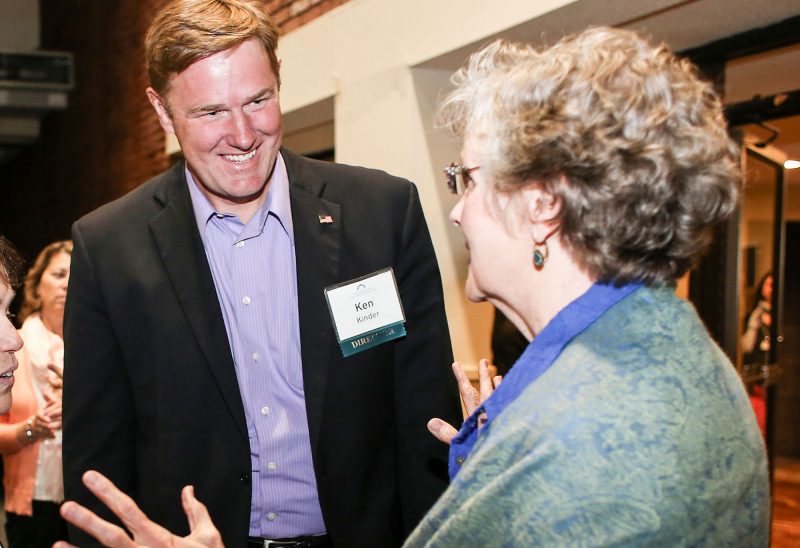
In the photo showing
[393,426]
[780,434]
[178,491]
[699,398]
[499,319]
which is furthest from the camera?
[780,434]

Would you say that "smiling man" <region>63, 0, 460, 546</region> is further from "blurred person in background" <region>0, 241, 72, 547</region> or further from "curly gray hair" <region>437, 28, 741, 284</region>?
"blurred person in background" <region>0, 241, 72, 547</region>

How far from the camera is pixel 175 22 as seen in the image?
168 cm

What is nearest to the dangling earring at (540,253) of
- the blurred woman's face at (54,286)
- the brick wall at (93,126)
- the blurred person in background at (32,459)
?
the blurred person in background at (32,459)

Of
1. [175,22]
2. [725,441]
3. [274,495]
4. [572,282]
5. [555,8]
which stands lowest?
[274,495]

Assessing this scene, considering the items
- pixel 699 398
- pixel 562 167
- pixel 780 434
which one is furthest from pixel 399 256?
pixel 780 434

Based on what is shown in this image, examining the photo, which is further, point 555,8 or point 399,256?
point 555,8

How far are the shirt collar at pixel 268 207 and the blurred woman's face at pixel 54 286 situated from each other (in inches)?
74.8

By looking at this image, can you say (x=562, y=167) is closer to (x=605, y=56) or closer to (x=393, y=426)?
(x=605, y=56)

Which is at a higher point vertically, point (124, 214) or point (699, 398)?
point (124, 214)

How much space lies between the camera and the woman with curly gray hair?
0.84 m

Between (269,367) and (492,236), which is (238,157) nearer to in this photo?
(269,367)

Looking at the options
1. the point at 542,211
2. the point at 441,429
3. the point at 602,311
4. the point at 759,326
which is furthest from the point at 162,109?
the point at 759,326

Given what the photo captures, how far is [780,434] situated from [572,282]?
19.9ft

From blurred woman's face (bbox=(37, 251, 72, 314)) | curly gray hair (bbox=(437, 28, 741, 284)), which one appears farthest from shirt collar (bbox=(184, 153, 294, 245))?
blurred woman's face (bbox=(37, 251, 72, 314))
